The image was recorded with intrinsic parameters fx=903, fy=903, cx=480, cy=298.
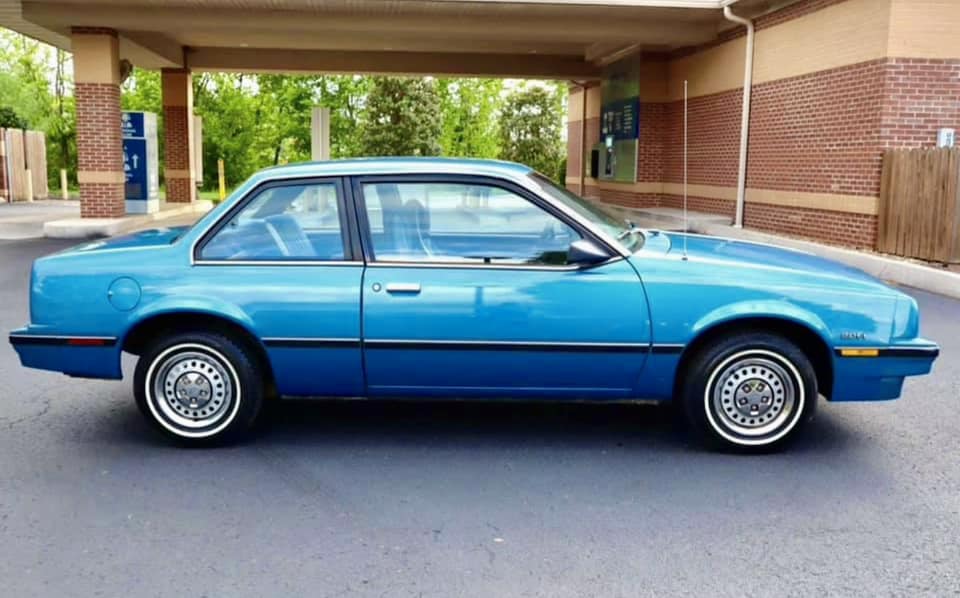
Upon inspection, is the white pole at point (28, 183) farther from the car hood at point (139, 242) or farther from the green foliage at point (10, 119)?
the car hood at point (139, 242)

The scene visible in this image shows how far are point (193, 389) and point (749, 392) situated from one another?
3100mm

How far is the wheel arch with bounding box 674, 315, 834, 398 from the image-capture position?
4891mm

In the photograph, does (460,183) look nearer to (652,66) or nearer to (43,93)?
(652,66)

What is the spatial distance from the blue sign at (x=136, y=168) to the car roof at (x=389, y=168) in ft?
55.9

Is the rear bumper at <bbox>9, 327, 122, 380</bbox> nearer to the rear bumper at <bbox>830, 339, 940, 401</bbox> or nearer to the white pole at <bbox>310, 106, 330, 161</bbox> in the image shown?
the rear bumper at <bbox>830, 339, 940, 401</bbox>

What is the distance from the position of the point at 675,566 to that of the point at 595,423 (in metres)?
1.99

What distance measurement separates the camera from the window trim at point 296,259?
16.5 feet

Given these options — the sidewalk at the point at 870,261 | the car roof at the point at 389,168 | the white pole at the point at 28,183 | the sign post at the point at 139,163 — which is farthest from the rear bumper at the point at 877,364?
the white pole at the point at 28,183

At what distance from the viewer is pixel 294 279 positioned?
5008 millimetres

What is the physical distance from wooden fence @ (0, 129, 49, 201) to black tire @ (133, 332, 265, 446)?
87.2 feet

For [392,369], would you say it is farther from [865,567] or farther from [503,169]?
[865,567]

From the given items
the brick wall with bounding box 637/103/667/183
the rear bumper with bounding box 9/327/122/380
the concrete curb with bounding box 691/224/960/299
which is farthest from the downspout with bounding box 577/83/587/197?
the rear bumper with bounding box 9/327/122/380

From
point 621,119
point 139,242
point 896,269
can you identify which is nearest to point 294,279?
point 139,242

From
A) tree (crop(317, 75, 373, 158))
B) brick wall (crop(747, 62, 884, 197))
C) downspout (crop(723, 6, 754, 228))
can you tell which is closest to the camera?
brick wall (crop(747, 62, 884, 197))
